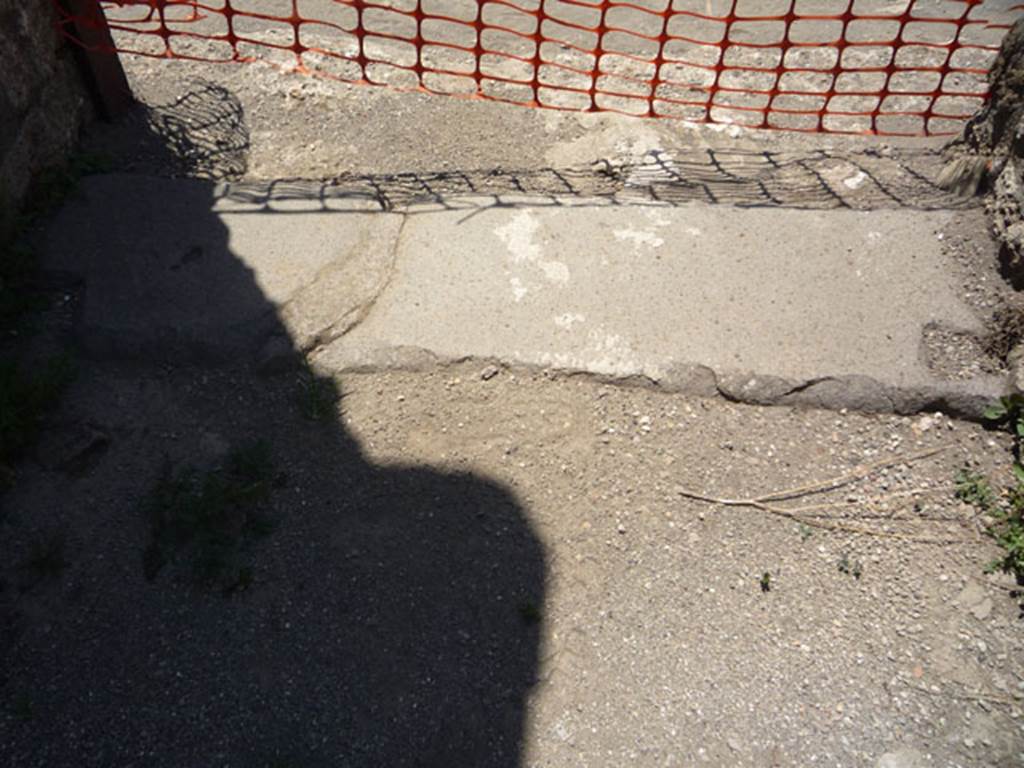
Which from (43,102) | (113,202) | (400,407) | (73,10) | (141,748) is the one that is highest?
(73,10)

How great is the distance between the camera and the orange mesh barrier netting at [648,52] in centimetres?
447

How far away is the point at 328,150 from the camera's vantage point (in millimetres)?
4469

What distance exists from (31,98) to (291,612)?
2.80 meters

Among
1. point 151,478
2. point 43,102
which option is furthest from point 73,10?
point 151,478

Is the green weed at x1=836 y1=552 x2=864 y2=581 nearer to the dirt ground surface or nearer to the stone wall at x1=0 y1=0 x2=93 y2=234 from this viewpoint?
the dirt ground surface

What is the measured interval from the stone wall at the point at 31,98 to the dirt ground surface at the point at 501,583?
723mm

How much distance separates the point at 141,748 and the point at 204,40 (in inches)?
175

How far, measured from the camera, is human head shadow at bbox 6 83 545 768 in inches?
97.0

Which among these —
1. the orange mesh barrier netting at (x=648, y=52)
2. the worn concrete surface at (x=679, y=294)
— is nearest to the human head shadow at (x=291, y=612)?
the worn concrete surface at (x=679, y=294)

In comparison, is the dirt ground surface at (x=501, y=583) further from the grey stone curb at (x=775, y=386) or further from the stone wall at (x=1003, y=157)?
the stone wall at (x=1003, y=157)

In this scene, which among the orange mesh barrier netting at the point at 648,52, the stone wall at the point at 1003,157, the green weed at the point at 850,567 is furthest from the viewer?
the orange mesh barrier netting at the point at 648,52

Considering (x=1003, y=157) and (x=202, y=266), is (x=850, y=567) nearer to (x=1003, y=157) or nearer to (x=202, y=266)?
(x=1003, y=157)

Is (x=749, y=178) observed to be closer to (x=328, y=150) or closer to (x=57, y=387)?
(x=328, y=150)

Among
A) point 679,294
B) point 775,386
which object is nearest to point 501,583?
point 775,386
